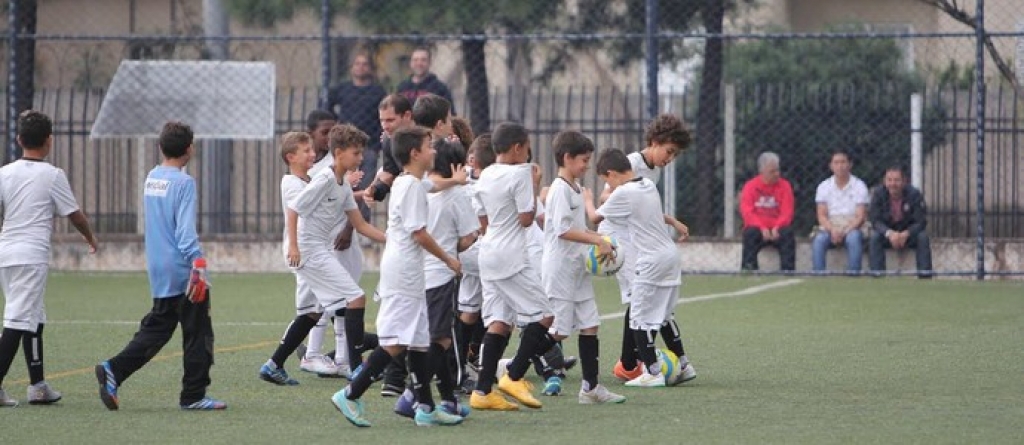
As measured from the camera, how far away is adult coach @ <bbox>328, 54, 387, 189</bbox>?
16.9 metres

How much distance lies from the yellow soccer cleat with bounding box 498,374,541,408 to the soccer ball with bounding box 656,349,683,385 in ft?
3.50

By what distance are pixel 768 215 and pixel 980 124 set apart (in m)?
2.31

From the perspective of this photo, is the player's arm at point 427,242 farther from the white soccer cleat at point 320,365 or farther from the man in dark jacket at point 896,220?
the man in dark jacket at point 896,220

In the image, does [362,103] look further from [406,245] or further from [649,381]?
[406,245]

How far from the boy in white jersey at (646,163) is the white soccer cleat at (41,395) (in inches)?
122

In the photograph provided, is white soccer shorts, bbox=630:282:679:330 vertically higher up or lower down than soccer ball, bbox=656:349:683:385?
higher up

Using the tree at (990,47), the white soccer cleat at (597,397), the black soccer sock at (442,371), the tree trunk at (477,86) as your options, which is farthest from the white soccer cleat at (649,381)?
the tree trunk at (477,86)

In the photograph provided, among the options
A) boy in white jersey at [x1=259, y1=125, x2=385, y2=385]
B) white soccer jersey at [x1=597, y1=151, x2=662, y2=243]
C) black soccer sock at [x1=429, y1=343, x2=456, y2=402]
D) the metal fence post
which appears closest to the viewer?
black soccer sock at [x1=429, y1=343, x2=456, y2=402]

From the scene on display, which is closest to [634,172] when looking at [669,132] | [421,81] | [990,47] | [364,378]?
[669,132]

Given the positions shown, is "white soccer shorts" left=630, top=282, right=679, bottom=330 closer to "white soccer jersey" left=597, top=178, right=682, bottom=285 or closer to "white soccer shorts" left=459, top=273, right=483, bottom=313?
"white soccer jersey" left=597, top=178, right=682, bottom=285

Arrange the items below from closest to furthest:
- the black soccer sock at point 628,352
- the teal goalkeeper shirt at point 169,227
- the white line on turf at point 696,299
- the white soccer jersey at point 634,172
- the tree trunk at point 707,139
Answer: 1. the teal goalkeeper shirt at point 169,227
2. the black soccer sock at point 628,352
3. the white soccer jersey at point 634,172
4. the white line on turf at point 696,299
5. the tree trunk at point 707,139

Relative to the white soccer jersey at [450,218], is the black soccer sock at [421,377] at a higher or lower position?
lower

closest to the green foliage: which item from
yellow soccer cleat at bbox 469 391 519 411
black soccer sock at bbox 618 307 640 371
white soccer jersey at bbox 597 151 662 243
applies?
white soccer jersey at bbox 597 151 662 243

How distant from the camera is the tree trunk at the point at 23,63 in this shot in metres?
17.6
